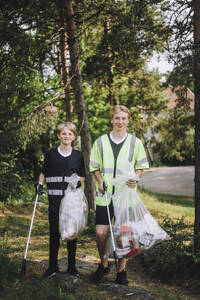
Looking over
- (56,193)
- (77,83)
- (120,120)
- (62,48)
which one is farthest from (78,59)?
(56,193)

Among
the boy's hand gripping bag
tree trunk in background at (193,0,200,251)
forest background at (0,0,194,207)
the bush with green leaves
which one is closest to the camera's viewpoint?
the boy's hand gripping bag

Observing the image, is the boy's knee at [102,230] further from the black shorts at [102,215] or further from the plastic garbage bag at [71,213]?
the plastic garbage bag at [71,213]

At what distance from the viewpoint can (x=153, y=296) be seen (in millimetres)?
3369

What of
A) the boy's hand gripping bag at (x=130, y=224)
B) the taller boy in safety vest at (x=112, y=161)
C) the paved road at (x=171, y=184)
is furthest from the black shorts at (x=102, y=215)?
the paved road at (x=171, y=184)

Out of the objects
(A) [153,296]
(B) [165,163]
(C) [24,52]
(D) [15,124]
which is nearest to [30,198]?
(D) [15,124]

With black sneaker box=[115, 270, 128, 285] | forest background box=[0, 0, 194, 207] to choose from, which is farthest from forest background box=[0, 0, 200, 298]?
black sneaker box=[115, 270, 128, 285]

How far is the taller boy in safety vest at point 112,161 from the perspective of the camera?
383 cm

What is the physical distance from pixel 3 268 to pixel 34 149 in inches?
306

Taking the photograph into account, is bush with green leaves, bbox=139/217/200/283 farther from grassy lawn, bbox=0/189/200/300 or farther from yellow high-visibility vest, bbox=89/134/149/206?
yellow high-visibility vest, bbox=89/134/149/206

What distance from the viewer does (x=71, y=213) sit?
12.2 feet

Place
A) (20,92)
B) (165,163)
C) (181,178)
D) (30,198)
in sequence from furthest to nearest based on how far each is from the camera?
(165,163)
(181,178)
(30,198)
(20,92)

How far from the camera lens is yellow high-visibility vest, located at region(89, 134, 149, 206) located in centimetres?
383

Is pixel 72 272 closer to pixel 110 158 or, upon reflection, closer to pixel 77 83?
pixel 110 158

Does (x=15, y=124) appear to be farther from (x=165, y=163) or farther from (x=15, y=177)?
(x=165, y=163)
